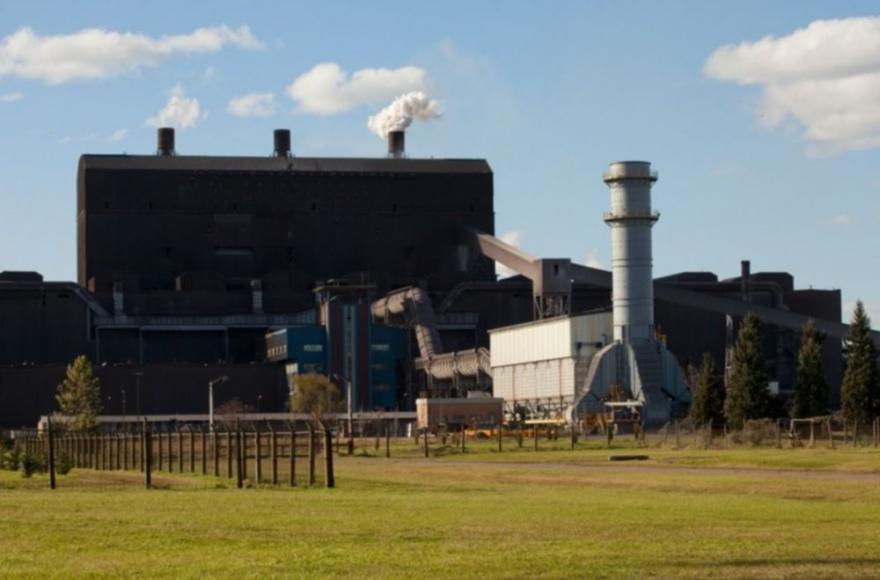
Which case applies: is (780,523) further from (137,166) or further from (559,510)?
(137,166)

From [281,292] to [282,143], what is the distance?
62.0ft

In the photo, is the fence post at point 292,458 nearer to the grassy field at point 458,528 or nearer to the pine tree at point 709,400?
the grassy field at point 458,528

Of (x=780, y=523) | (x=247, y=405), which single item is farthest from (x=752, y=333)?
(x=780, y=523)

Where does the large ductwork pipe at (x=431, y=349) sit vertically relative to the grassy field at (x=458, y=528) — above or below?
above

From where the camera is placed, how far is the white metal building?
112 m

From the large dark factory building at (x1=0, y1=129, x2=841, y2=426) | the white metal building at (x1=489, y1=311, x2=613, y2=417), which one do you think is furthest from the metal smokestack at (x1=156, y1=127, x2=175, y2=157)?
the white metal building at (x1=489, y1=311, x2=613, y2=417)

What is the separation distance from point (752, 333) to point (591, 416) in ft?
58.5

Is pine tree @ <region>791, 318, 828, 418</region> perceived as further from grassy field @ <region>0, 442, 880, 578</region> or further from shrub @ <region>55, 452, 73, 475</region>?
grassy field @ <region>0, 442, 880, 578</region>

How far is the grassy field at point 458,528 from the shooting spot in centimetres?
1880

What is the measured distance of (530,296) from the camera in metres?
140

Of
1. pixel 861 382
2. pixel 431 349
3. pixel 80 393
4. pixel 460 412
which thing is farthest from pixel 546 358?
pixel 861 382

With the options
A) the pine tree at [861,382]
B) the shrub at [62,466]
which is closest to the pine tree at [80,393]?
the pine tree at [861,382]

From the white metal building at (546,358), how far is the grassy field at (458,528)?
65262 mm

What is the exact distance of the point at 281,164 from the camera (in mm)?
153625
